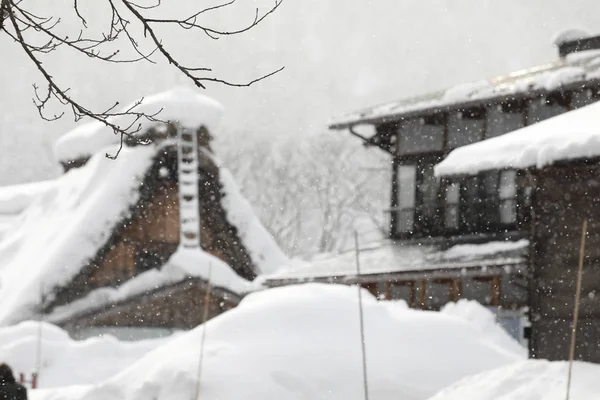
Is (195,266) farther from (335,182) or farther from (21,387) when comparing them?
(335,182)

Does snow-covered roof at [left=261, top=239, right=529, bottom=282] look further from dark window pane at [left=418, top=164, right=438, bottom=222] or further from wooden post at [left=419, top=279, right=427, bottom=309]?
dark window pane at [left=418, top=164, right=438, bottom=222]

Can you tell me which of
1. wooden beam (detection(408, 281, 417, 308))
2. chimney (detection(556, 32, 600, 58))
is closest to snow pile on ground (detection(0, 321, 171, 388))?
wooden beam (detection(408, 281, 417, 308))

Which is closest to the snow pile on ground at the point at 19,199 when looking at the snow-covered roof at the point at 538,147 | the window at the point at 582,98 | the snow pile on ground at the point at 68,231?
the snow pile on ground at the point at 68,231

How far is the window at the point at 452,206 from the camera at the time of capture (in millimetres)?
18375

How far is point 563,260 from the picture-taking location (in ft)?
25.7

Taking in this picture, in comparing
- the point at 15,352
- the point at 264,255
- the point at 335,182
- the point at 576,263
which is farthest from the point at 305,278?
the point at 335,182

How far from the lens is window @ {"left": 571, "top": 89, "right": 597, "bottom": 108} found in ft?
A: 54.3

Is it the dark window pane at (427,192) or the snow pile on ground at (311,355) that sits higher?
the dark window pane at (427,192)

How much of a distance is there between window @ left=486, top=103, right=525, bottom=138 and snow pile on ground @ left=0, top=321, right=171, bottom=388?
8.34 meters

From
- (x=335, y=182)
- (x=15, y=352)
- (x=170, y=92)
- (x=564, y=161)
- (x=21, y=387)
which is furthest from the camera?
(x=335, y=182)

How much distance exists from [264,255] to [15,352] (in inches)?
Answer: 306

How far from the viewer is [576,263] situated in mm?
7723

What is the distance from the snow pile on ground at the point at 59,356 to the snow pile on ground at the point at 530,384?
10209mm

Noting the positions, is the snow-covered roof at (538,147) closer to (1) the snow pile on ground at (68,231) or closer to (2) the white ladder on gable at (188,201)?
(1) the snow pile on ground at (68,231)
